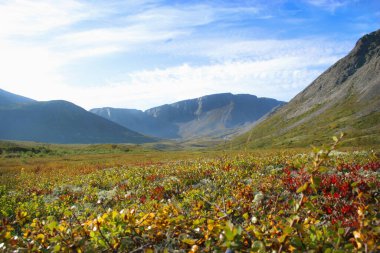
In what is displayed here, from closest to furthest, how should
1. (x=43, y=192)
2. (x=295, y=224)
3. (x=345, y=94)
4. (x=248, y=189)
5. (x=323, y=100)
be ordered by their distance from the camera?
1. (x=295, y=224)
2. (x=248, y=189)
3. (x=43, y=192)
4. (x=345, y=94)
5. (x=323, y=100)

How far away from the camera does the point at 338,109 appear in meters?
140

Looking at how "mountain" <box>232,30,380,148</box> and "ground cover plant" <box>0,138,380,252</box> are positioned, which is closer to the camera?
"ground cover plant" <box>0,138,380,252</box>

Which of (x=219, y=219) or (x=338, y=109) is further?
(x=338, y=109)

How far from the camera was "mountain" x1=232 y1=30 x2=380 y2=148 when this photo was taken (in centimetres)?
10744

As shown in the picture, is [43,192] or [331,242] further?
[43,192]

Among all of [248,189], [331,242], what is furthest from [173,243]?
[248,189]

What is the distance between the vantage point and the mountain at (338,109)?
4230 inches

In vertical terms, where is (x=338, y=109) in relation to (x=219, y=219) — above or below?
above

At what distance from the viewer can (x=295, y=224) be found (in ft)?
11.6

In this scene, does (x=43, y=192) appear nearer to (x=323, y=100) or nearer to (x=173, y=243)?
(x=173, y=243)

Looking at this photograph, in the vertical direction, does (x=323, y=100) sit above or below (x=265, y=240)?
above

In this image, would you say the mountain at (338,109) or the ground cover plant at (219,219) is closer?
the ground cover plant at (219,219)

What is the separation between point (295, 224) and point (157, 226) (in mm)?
1982

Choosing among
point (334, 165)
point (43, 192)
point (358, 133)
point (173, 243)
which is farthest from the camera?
point (358, 133)
